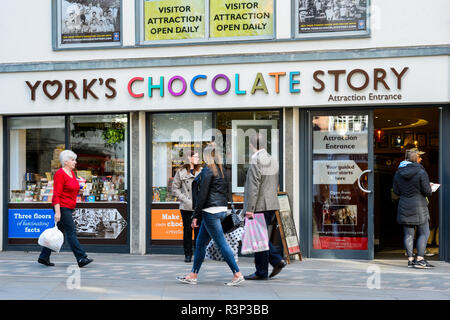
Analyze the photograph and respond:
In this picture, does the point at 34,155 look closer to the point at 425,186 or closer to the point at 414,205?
the point at 414,205

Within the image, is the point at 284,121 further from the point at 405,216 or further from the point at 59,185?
the point at 59,185

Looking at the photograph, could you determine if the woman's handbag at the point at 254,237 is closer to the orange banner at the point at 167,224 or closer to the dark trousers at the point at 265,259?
the dark trousers at the point at 265,259

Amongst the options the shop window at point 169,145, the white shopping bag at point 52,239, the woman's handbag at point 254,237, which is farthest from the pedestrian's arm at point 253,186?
the shop window at point 169,145

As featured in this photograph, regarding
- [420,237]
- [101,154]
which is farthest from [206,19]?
[420,237]

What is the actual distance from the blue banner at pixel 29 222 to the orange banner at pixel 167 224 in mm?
2049

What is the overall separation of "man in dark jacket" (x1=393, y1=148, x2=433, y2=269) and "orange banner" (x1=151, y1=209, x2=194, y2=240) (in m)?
3.99

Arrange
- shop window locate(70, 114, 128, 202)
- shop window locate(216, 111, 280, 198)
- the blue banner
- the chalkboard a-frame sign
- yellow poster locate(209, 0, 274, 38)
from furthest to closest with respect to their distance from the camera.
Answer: the blue banner, shop window locate(70, 114, 128, 202), shop window locate(216, 111, 280, 198), yellow poster locate(209, 0, 274, 38), the chalkboard a-frame sign

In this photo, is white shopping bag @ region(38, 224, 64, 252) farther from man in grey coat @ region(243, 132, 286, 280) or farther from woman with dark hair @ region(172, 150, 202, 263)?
man in grey coat @ region(243, 132, 286, 280)

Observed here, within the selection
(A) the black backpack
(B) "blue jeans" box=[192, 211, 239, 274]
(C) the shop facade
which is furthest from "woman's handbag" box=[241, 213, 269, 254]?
(C) the shop facade

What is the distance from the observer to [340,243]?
33.9ft

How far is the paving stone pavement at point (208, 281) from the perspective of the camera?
691 cm

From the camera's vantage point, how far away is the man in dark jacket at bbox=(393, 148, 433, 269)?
9289 millimetres

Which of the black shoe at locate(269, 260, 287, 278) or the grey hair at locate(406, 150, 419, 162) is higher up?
the grey hair at locate(406, 150, 419, 162)

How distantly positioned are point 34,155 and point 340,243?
20.5 ft
